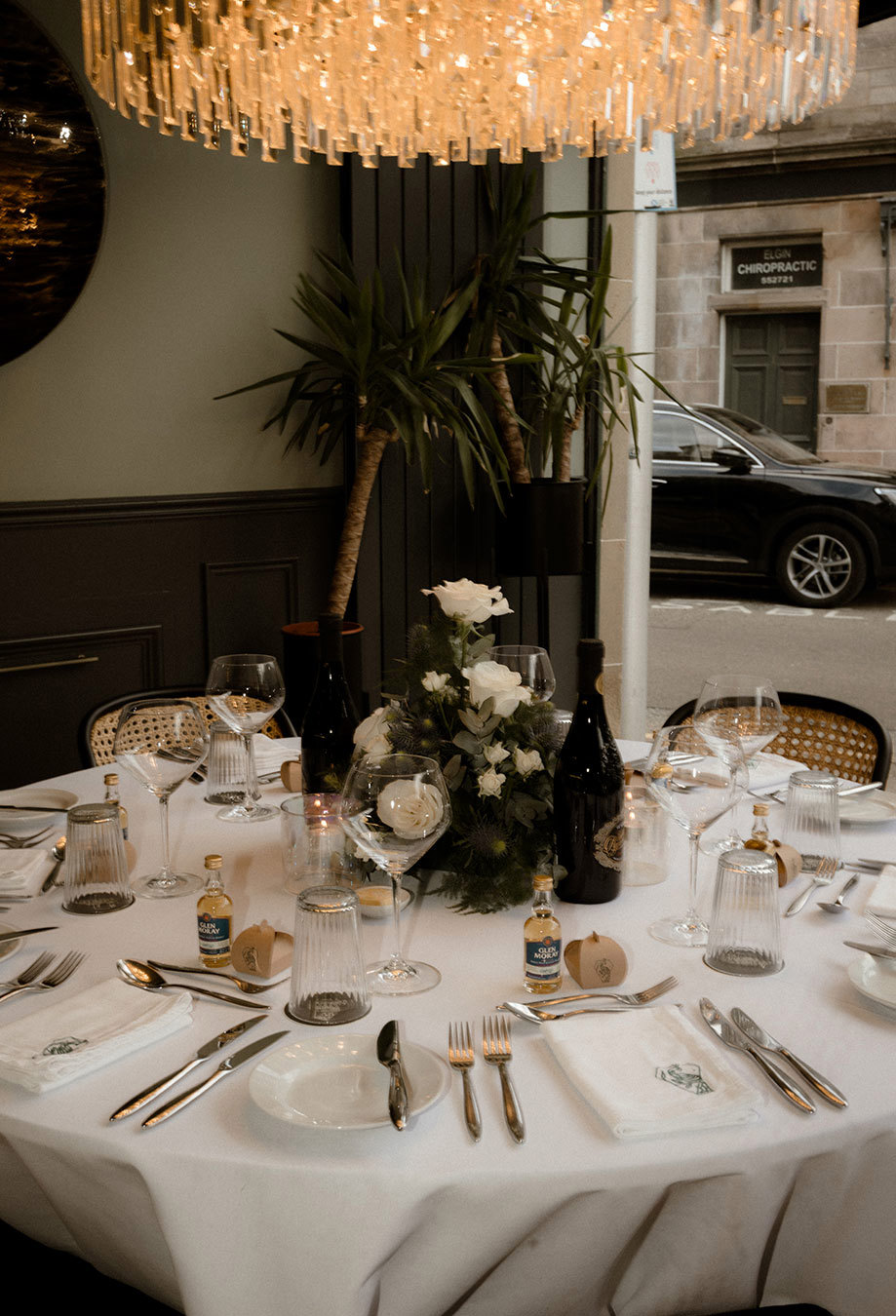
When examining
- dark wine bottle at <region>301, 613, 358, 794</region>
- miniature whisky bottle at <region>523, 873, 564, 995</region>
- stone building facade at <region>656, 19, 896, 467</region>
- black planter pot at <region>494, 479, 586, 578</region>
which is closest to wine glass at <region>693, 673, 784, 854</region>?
miniature whisky bottle at <region>523, 873, 564, 995</region>

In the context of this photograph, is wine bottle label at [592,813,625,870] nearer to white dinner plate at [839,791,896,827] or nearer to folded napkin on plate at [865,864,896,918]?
folded napkin on plate at [865,864,896,918]

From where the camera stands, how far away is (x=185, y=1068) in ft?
3.49

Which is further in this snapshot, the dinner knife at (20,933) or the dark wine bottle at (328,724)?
the dark wine bottle at (328,724)

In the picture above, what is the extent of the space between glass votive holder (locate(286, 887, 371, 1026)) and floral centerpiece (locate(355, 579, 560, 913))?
0.28m

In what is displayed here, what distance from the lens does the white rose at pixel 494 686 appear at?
140 centimetres

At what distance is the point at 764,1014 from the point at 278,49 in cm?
171

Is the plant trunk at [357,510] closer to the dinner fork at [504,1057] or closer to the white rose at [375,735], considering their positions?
the white rose at [375,735]

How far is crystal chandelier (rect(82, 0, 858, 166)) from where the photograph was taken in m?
1.86

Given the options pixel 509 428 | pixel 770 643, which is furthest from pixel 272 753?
pixel 770 643

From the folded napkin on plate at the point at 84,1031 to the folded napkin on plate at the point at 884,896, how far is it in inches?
31.4

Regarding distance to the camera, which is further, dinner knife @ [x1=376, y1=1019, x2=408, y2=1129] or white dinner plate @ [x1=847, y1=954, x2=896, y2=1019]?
white dinner plate @ [x1=847, y1=954, x2=896, y2=1019]

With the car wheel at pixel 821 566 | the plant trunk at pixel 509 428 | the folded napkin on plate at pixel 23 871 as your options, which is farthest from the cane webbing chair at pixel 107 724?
the car wheel at pixel 821 566

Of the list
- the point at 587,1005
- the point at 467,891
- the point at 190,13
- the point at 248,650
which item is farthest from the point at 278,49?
the point at 248,650

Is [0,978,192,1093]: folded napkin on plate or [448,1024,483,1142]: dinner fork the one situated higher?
[0,978,192,1093]: folded napkin on plate
